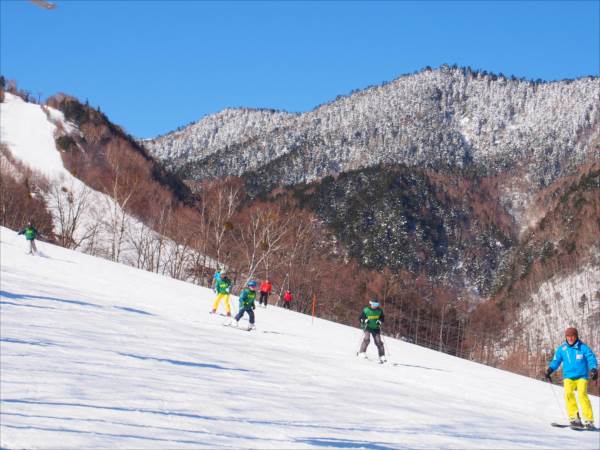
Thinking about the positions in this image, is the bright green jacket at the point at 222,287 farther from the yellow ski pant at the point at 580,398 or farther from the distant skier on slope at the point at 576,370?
the yellow ski pant at the point at 580,398

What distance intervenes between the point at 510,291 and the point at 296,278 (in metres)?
89.3

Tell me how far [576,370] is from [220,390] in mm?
6102

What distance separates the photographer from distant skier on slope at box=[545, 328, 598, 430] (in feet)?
37.9

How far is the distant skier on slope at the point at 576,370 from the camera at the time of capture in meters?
11.6

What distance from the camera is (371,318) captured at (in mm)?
18578

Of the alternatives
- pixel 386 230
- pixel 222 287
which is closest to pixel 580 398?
pixel 222 287

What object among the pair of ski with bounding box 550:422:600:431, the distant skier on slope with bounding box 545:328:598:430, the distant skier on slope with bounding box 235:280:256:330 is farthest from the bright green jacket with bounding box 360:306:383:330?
the distant skier on slope with bounding box 545:328:598:430

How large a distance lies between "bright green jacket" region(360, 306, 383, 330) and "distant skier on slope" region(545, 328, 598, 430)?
7112 millimetres

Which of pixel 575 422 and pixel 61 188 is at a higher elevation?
pixel 61 188

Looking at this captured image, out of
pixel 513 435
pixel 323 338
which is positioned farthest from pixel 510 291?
pixel 513 435

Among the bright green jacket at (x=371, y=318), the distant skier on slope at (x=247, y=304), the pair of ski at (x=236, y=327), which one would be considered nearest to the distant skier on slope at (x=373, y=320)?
the bright green jacket at (x=371, y=318)

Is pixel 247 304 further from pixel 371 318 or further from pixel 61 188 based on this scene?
pixel 61 188

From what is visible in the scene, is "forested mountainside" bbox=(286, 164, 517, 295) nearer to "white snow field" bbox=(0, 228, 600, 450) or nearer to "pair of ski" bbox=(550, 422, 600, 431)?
"white snow field" bbox=(0, 228, 600, 450)

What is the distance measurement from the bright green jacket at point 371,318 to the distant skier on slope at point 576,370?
7112 millimetres
